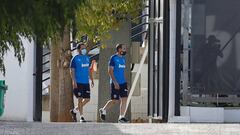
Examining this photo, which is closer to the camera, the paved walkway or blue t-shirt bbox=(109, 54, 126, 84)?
the paved walkway

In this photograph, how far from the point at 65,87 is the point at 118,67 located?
1.46 meters

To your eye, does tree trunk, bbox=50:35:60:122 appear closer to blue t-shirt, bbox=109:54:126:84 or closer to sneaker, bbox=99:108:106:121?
sneaker, bbox=99:108:106:121

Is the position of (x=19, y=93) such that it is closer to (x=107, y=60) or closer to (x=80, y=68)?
(x=80, y=68)

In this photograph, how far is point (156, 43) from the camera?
13531mm

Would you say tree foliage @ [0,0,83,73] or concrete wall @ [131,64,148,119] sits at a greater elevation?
tree foliage @ [0,0,83,73]

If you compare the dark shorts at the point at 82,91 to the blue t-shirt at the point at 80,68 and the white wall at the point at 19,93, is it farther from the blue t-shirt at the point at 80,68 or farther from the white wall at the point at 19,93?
the white wall at the point at 19,93

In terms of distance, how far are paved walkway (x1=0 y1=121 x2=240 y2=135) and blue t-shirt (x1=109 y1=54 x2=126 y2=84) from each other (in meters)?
1.96

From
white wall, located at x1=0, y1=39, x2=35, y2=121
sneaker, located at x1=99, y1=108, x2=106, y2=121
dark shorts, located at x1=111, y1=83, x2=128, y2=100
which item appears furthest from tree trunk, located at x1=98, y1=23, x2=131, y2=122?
white wall, located at x1=0, y1=39, x2=35, y2=121

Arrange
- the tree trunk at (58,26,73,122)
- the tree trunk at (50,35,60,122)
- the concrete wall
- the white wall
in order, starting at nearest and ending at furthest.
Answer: the white wall, the tree trunk at (58,26,73,122), the tree trunk at (50,35,60,122), the concrete wall

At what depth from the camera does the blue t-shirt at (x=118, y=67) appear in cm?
1328

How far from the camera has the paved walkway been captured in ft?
34.6

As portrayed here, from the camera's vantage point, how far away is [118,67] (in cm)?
1327

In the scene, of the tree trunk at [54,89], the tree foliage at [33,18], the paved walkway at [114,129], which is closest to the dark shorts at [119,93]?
the tree trunk at [54,89]

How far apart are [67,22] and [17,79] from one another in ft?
24.6
